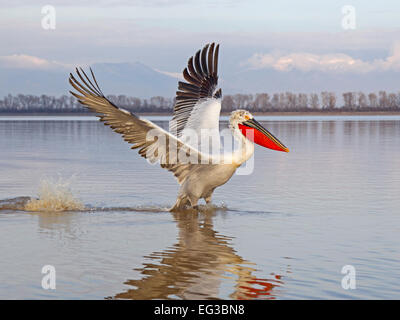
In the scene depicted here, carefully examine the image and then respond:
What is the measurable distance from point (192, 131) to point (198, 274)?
4294mm

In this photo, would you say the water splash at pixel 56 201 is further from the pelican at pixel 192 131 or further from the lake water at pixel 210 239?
the pelican at pixel 192 131

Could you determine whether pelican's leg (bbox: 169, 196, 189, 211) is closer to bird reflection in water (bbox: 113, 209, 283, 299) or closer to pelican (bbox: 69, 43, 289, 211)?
pelican (bbox: 69, 43, 289, 211)

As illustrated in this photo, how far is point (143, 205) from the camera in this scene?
11.0 metres

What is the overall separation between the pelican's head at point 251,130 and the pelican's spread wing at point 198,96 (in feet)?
2.55

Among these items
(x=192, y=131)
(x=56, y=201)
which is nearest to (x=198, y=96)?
(x=192, y=131)

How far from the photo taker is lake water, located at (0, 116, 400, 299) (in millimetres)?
6023

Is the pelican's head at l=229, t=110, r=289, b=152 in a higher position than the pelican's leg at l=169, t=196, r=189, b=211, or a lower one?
higher

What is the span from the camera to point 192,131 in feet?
34.2

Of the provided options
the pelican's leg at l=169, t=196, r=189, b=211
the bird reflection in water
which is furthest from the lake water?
the pelican's leg at l=169, t=196, r=189, b=211

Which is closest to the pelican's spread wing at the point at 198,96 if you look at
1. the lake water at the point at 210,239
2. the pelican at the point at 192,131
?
the pelican at the point at 192,131

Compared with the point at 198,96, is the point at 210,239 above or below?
below

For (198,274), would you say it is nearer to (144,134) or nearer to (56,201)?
(144,134)

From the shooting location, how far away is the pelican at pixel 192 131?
8945 mm
